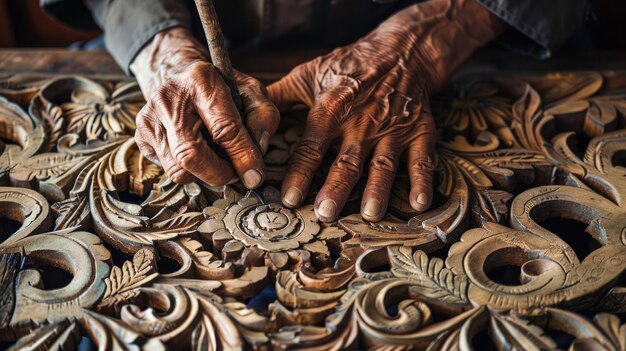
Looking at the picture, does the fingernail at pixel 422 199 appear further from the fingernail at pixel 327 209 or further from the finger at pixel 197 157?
the finger at pixel 197 157

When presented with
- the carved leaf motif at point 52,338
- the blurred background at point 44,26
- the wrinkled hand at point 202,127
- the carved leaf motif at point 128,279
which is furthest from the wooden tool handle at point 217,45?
the blurred background at point 44,26

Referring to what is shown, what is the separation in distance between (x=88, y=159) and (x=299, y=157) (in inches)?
11.5

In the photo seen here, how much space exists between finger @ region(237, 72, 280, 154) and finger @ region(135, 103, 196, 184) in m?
0.09

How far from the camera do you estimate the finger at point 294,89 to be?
108cm

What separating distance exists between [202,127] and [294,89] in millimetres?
201

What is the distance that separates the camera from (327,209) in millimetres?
907

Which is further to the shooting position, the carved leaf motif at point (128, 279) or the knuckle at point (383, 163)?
the knuckle at point (383, 163)

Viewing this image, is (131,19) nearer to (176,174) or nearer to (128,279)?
(176,174)

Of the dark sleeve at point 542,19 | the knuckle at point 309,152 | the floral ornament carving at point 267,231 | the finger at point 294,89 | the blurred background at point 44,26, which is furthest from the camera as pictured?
the blurred background at point 44,26

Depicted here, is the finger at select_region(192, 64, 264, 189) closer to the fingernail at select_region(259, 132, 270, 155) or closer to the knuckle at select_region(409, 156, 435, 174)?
the fingernail at select_region(259, 132, 270, 155)

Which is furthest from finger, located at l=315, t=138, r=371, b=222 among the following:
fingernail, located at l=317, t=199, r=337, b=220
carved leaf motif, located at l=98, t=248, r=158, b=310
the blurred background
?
the blurred background

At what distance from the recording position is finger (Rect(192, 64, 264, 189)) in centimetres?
90

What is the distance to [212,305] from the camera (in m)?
0.78

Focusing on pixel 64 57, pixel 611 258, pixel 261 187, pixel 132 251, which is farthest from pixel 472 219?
→ pixel 64 57
